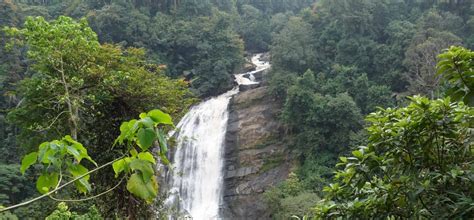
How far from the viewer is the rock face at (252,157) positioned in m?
17.9

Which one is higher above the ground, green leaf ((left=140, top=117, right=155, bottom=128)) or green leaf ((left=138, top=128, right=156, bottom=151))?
green leaf ((left=140, top=117, right=155, bottom=128))

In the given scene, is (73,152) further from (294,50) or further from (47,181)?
(294,50)

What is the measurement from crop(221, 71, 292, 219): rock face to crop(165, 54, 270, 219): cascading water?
40 cm

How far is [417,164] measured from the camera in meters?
2.43

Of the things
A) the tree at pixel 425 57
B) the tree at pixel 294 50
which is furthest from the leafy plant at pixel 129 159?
the tree at pixel 294 50

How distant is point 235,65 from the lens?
27.2 meters

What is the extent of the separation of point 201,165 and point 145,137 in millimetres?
18324

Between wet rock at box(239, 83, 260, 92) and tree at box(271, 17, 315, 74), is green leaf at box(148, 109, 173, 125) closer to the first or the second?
tree at box(271, 17, 315, 74)

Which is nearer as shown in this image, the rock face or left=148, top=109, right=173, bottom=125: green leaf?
left=148, top=109, right=173, bottom=125: green leaf

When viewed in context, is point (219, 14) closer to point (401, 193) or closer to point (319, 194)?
point (319, 194)

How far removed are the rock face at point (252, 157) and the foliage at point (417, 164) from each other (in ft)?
47.9

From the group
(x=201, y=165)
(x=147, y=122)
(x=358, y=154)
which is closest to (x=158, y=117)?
(x=147, y=122)

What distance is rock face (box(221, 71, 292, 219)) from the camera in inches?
704

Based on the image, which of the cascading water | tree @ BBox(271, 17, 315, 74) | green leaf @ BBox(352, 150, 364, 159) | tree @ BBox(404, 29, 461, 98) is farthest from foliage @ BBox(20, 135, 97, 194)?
tree @ BBox(271, 17, 315, 74)
